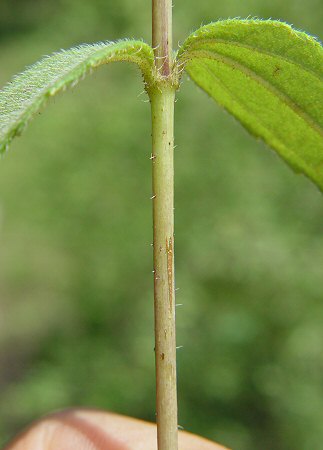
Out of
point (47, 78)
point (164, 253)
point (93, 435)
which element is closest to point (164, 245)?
point (164, 253)

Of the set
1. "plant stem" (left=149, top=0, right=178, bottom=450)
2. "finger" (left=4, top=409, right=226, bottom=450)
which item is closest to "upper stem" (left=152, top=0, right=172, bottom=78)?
"plant stem" (left=149, top=0, right=178, bottom=450)

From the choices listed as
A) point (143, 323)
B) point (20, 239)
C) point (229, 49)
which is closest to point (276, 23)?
point (229, 49)

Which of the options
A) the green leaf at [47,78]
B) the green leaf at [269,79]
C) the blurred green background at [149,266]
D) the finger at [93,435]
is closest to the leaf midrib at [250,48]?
the green leaf at [269,79]

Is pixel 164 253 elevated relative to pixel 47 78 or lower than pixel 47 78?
lower

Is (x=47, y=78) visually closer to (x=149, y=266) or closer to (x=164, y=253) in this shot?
(x=164, y=253)

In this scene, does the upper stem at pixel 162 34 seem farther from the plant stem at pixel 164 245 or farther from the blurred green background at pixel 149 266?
the blurred green background at pixel 149 266

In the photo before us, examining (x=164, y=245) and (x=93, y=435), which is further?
(x=93, y=435)

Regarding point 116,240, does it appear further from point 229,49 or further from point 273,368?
point 229,49
